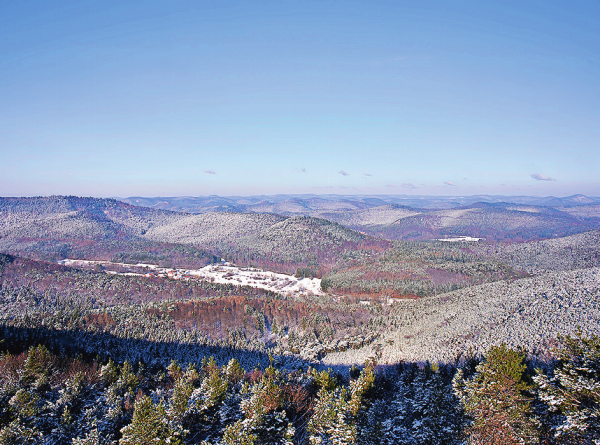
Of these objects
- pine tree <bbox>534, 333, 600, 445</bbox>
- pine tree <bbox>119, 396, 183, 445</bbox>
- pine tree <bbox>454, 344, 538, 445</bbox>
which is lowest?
pine tree <bbox>119, 396, 183, 445</bbox>

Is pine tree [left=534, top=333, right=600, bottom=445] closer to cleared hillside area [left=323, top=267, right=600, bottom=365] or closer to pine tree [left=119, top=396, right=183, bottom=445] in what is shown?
pine tree [left=119, top=396, right=183, bottom=445]

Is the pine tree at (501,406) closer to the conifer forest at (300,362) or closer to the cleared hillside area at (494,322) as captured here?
the conifer forest at (300,362)

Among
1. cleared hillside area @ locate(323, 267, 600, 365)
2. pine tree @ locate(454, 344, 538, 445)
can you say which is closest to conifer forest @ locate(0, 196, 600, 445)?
pine tree @ locate(454, 344, 538, 445)

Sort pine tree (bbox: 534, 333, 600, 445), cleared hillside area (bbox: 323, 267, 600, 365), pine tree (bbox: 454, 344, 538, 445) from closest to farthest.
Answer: pine tree (bbox: 534, 333, 600, 445) < pine tree (bbox: 454, 344, 538, 445) < cleared hillside area (bbox: 323, 267, 600, 365)

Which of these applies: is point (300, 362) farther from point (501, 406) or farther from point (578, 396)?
point (578, 396)

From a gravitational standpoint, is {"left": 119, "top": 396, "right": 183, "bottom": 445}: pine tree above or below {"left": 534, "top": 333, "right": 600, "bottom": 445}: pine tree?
below

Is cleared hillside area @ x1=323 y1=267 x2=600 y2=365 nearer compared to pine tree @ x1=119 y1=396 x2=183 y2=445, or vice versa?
pine tree @ x1=119 y1=396 x2=183 y2=445

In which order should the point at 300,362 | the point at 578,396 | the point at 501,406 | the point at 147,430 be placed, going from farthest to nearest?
the point at 300,362, the point at 501,406, the point at 147,430, the point at 578,396

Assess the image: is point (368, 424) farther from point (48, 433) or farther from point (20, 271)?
point (20, 271)

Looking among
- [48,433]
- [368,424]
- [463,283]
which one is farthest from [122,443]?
[463,283]

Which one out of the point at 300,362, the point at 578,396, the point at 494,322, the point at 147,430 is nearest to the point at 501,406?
the point at 578,396

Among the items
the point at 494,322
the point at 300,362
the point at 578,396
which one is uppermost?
the point at 578,396
